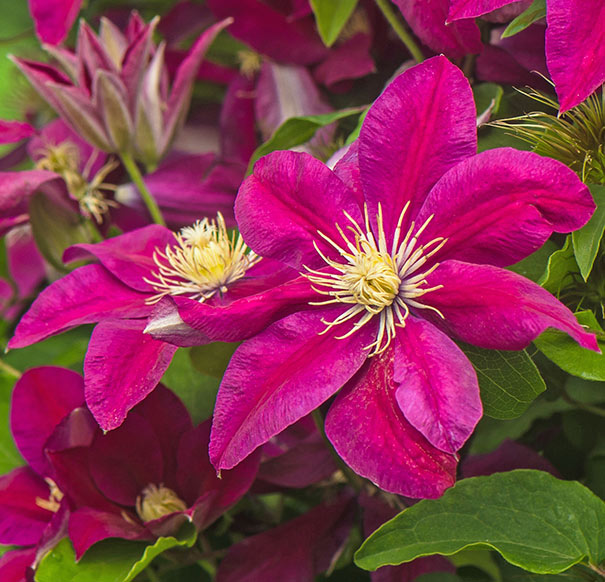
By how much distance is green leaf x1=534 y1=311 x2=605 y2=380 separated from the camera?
1.17 feet

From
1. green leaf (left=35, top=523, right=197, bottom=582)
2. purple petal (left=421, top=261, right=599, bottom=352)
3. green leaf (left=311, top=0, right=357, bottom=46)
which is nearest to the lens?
purple petal (left=421, top=261, right=599, bottom=352)

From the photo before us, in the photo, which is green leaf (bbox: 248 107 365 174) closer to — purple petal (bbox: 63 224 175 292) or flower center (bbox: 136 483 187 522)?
purple petal (bbox: 63 224 175 292)

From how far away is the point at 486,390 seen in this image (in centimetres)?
37

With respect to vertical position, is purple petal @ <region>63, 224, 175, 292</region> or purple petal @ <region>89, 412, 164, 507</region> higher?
purple petal @ <region>63, 224, 175, 292</region>

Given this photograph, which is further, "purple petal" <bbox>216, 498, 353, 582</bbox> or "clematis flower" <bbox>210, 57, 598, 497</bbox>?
"purple petal" <bbox>216, 498, 353, 582</bbox>

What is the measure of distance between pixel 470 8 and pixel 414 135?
0.21 ft

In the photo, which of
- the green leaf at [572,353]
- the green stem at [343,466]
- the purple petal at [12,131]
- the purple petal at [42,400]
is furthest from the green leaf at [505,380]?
the purple petal at [12,131]

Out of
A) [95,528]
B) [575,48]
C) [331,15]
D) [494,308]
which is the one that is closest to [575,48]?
[575,48]

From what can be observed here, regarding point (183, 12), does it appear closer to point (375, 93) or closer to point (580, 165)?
point (375, 93)

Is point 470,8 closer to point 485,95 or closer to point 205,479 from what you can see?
point 485,95

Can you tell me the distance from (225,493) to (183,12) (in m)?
0.44

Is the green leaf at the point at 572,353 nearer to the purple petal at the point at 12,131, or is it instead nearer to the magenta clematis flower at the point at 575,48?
the magenta clematis flower at the point at 575,48

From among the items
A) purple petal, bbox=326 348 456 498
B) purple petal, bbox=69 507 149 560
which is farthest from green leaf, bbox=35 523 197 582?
purple petal, bbox=326 348 456 498

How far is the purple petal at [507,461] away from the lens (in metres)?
0.48
